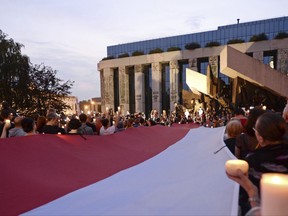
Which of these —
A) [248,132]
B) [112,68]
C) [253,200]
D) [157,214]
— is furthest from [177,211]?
[112,68]

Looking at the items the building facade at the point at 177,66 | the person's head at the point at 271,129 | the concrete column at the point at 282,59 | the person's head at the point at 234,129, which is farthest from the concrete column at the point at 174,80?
the person's head at the point at 271,129

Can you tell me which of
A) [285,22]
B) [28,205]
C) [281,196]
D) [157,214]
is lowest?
[28,205]

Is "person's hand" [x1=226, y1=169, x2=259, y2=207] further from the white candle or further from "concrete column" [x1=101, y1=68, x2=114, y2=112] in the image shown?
"concrete column" [x1=101, y1=68, x2=114, y2=112]

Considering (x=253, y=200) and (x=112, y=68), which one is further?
(x=112, y=68)

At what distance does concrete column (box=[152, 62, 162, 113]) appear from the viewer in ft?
156

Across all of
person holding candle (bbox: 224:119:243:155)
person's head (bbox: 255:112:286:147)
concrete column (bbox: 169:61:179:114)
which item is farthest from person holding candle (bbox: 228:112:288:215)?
concrete column (bbox: 169:61:179:114)

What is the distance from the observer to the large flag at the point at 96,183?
260 cm

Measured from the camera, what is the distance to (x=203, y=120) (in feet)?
75.7

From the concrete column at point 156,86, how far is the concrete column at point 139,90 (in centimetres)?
201

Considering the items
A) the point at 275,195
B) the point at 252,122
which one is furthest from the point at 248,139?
the point at 275,195

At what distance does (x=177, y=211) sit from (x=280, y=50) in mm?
38925

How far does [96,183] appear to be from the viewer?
4.01 m

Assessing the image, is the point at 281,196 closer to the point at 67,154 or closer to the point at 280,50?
the point at 67,154

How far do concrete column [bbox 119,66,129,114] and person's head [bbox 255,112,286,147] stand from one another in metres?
47.4
